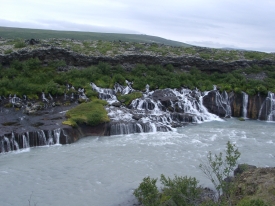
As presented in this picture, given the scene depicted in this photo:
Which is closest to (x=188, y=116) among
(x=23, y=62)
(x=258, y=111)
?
(x=258, y=111)

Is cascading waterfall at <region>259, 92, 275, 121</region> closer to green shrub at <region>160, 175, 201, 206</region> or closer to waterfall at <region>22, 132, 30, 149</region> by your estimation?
waterfall at <region>22, 132, 30, 149</region>

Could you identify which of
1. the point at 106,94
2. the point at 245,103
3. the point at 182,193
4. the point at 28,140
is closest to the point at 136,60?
the point at 106,94

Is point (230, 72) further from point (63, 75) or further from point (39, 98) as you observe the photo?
point (39, 98)

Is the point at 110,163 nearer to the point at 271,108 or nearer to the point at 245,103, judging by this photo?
the point at 245,103

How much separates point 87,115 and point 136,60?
15306mm

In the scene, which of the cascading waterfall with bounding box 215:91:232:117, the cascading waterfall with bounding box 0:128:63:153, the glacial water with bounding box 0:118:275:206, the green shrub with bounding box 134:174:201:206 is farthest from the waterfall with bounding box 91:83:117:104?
the green shrub with bounding box 134:174:201:206

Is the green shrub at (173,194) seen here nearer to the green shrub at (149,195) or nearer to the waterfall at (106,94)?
the green shrub at (149,195)

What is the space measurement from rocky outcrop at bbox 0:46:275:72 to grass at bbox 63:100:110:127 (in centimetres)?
1054

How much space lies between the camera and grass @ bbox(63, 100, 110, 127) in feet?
82.2

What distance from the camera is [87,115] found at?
25812mm

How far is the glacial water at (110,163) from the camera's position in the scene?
1552cm

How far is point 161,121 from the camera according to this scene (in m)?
28.2

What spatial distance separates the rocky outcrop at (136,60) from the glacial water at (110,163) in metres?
→ 14.0

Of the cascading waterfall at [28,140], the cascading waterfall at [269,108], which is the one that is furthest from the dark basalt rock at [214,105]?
the cascading waterfall at [28,140]
